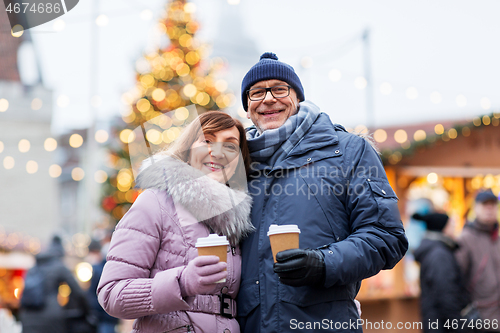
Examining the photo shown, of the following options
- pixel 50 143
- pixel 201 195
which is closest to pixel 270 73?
pixel 201 195

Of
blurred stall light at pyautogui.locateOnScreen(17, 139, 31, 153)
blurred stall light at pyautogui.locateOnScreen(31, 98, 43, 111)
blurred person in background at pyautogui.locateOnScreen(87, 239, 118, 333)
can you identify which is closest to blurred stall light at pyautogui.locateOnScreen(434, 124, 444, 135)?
blurred person in background at pyautogui.locateOnScreen(87, 239, 118, 333)

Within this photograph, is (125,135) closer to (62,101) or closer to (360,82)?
(62,101)

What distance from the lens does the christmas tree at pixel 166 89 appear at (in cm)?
923

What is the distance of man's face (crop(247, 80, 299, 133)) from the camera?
8.11ft

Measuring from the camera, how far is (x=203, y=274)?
175cm

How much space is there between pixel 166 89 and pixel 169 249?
7.67m

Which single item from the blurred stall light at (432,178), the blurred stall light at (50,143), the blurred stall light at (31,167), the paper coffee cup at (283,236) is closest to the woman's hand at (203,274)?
the paper coffee cup at (283,236)

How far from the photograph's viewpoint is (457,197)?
8.14 m

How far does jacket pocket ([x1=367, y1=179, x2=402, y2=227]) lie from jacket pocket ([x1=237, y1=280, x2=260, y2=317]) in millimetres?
675

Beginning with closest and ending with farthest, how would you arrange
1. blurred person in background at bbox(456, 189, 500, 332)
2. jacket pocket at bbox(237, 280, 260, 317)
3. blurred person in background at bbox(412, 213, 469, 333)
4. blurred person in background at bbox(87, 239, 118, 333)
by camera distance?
1. jacket pocket at bbox(237, 280, 260, 317)
2. blurred person in background at bbox(412, 213, 469, 333)
3. blurred person in background at bbox(456, 189, 500, 332)
4. blurred person in background at bbox(87, 239, 118, 333)

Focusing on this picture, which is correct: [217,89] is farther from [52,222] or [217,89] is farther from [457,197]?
[52,222]

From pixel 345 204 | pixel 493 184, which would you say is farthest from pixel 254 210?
pixel 493 184

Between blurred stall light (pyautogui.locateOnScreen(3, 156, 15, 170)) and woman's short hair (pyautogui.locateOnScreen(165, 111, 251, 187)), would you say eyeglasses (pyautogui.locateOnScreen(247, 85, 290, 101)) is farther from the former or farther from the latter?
blurred stall light (pyautogui.locateOnScreen(3, 156, 15, 170))

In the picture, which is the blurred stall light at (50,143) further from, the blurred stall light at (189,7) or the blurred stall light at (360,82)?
the blurred stall light at (360,82)
